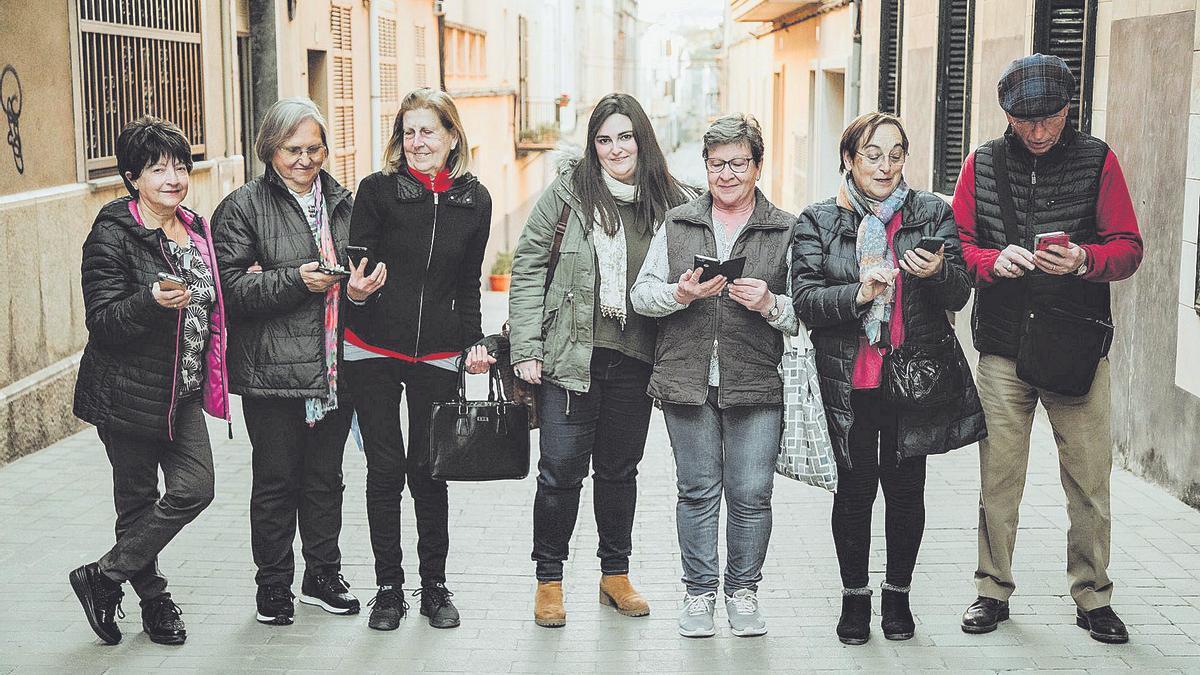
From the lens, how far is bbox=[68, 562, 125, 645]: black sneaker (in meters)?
4.89

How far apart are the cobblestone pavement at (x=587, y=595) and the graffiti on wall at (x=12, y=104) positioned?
192 centimetres

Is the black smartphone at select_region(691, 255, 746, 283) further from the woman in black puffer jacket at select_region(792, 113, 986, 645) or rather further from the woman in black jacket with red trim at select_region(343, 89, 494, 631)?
the woman in black jacket with red trim at select_region(343, 89, 494, 631)

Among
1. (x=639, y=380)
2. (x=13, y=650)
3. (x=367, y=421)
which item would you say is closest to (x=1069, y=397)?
(x=639, y=380)

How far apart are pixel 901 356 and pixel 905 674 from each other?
1060 mm

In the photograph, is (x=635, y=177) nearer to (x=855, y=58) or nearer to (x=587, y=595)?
(x=587, y=595)

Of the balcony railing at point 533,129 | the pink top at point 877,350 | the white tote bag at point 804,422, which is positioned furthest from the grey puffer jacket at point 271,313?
the balcony railing at point 533,129

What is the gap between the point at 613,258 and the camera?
5.06 meters

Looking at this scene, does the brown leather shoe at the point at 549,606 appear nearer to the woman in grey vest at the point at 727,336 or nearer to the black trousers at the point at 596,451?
the black trousers at the point at 596,451

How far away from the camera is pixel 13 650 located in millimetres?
4988

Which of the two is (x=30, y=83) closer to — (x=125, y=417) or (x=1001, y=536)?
(x=125, y=417)

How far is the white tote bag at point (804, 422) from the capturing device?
4844 millimetres

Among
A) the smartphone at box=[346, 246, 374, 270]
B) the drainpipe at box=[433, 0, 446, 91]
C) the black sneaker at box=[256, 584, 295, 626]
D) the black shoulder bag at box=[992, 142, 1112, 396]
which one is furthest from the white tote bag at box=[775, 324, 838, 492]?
the drainpipe at box=[433, 0, 446, 91]

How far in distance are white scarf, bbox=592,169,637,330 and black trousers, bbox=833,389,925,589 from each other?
883 mm

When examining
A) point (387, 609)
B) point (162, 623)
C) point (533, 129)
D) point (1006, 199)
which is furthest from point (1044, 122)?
point (533, 129)
